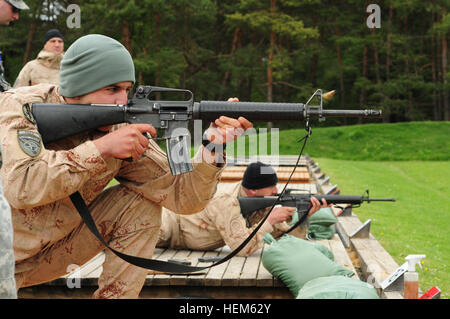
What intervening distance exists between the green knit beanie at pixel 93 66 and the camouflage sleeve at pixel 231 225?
189cm

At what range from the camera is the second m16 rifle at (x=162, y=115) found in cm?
323

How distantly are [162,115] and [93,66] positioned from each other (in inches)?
20.2

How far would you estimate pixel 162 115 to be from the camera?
3328 mm

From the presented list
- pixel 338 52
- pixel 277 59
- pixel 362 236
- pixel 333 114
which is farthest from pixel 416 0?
pixel 333 114

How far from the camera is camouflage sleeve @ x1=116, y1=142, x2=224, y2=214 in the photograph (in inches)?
141

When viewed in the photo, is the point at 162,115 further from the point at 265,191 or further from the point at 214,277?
the point at 265,191

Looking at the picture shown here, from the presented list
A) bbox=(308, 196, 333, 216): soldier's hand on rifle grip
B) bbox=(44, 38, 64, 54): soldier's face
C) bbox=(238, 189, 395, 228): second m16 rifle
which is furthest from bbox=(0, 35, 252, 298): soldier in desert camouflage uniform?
bbox=(44, 38, 64, 54): soldier's face

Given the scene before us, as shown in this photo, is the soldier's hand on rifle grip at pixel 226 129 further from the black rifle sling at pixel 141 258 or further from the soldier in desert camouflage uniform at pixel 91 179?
the black rifle sling at pixel 141 258

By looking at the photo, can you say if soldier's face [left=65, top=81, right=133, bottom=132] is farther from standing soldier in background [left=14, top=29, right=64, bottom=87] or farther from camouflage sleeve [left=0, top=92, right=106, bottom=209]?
standing soldier in background [left=14, top=29, right=64, bottom=87]

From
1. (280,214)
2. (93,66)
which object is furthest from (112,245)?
(280,214)

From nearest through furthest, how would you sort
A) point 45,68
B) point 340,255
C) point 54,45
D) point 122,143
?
point 122,143, point 340,255, point 45,68, point 54,45

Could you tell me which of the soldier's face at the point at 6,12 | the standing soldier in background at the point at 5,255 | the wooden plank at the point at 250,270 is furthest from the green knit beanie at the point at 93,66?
the wooden plank at the point at 250,270

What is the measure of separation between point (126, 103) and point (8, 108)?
679 mm

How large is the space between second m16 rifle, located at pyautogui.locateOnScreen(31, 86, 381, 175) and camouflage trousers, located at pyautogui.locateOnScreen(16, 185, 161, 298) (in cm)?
46
